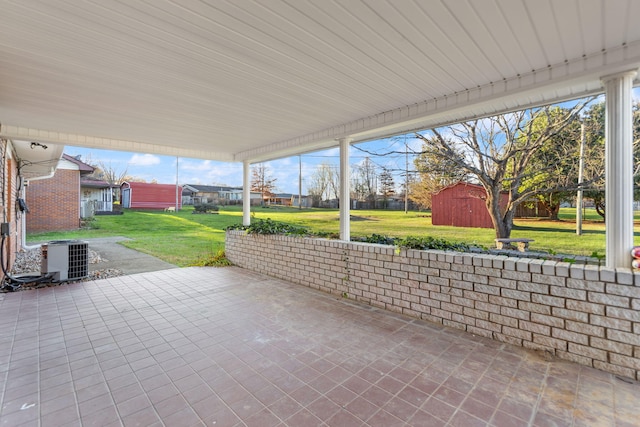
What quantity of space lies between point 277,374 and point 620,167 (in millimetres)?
3370

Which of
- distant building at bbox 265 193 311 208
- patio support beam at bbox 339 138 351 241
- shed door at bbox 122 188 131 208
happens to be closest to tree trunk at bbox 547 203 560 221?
patio support beam at bbox 339 138 351 241

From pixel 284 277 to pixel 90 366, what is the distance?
Answer: 10.4 feet

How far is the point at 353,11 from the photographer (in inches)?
74.0

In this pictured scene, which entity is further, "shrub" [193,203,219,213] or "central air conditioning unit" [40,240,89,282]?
"shrub" [193,203,219,213]

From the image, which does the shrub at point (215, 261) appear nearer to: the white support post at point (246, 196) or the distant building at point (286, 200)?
the white support post at point (246, 196)

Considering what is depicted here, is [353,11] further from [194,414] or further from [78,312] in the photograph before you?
[78,312]

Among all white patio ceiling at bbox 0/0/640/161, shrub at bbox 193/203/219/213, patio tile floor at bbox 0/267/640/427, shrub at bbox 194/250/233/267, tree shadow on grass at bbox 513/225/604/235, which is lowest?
patio tile floor at bbox 0/267/640/427

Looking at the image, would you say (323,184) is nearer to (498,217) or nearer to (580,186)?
(498,217)

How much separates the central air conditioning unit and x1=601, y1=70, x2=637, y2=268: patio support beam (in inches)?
296

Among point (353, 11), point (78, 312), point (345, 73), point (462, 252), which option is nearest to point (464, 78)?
point (345, 73)

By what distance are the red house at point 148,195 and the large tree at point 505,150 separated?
14.0 meters

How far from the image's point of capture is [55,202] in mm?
11727

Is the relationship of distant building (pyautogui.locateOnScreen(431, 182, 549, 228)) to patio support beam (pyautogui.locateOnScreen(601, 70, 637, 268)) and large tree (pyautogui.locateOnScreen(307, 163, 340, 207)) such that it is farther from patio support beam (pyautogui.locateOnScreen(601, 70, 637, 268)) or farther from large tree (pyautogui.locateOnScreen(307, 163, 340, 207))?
large tree (pyautogui.locateOnScreen(307, 163, 340, 207))

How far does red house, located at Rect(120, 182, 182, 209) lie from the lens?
14.7 meters
